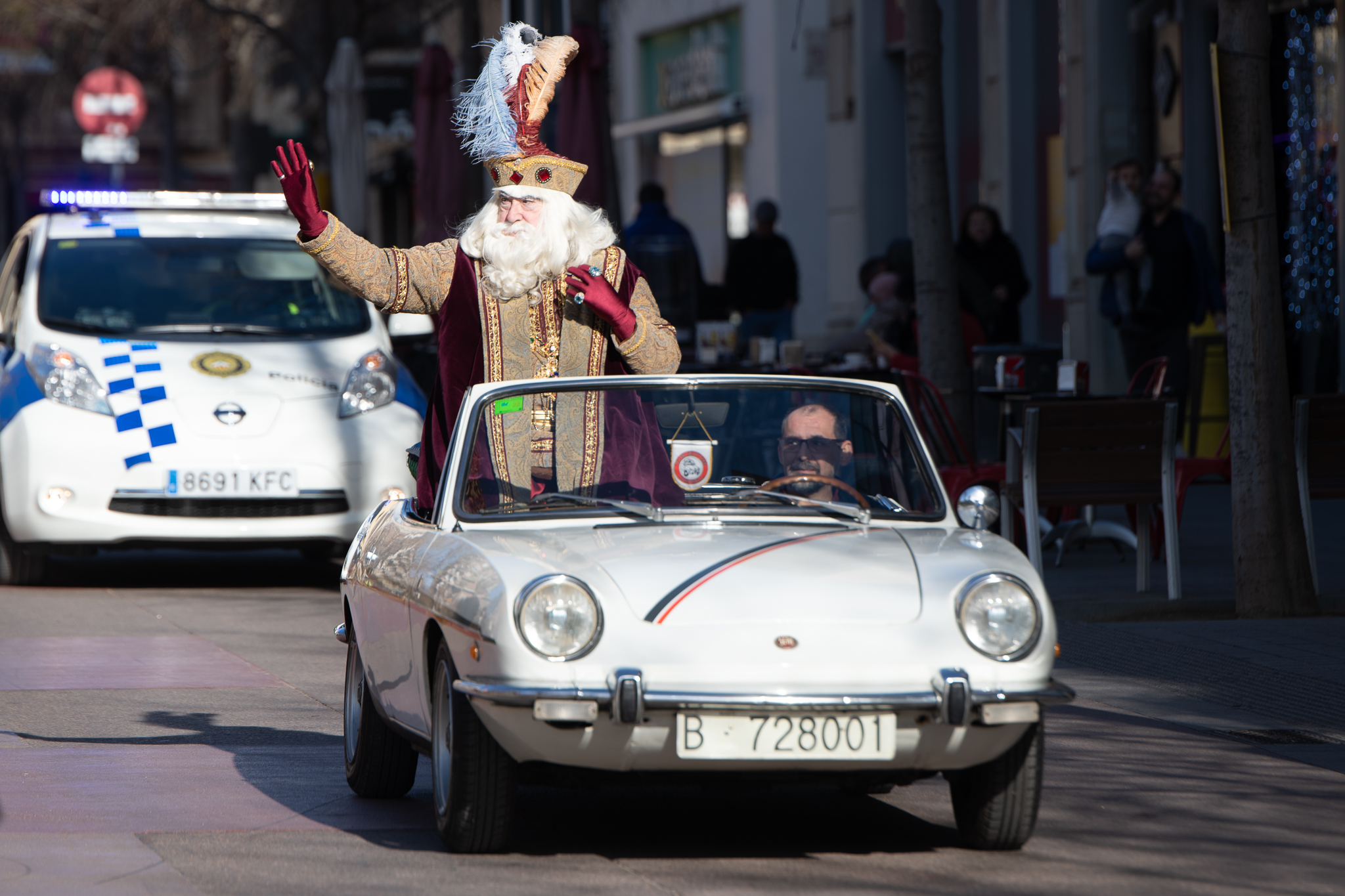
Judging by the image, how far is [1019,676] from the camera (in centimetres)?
509

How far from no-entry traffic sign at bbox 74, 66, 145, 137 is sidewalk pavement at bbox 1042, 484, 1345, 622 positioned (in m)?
21.4

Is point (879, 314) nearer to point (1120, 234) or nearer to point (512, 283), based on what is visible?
point (1120, 234)

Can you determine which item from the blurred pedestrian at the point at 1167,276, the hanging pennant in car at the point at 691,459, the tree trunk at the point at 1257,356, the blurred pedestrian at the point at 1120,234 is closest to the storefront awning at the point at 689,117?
the blurred pedestrian at the point at 1120,234

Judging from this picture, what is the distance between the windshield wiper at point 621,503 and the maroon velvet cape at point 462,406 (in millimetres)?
53

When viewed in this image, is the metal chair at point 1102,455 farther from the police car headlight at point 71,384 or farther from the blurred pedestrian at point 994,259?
the blurred pedestrian at point 994,259

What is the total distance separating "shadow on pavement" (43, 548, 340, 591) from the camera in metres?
12.2

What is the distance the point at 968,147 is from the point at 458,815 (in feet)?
62.1

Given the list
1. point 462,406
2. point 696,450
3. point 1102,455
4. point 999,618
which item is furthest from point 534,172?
point 1102,455

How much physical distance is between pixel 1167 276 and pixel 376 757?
10.2 metres

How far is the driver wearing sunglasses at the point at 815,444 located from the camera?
19.2ft

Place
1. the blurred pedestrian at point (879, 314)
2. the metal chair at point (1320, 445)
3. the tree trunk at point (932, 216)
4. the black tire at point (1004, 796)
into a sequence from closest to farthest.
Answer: the black tire at point (1004, 796)
the metal chair at point (1320, 445)
the tree trunk at point (932, 216)
the blurred pedestrian at point (879, 314)

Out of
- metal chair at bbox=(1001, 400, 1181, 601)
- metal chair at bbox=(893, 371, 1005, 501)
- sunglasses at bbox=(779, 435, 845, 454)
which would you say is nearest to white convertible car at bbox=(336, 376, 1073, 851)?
sunglasses at bbox=(779, 435, 845, 454)

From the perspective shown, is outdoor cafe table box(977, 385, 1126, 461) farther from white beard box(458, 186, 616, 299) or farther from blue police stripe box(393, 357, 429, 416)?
white beard box(458, 186, 616, 299)

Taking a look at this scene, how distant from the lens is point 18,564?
1168 cm
